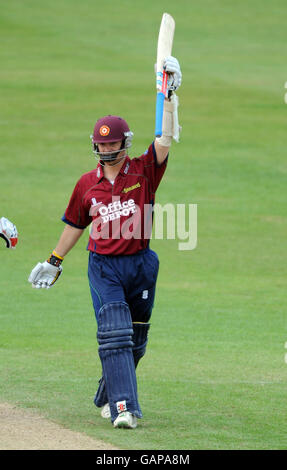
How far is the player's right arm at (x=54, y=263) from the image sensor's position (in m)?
7.12

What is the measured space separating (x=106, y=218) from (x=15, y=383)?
1.83 metres

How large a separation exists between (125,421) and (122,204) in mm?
1521

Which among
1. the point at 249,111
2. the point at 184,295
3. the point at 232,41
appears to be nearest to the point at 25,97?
the point at 249,111

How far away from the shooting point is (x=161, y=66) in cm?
705

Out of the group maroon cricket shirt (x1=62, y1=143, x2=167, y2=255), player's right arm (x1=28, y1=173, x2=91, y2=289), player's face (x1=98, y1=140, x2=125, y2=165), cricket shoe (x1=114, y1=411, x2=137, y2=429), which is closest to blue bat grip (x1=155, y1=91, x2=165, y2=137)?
maroon cricket shirt (x1=62, y1=143, x2=167, y2=255)

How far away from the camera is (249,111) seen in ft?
76.8

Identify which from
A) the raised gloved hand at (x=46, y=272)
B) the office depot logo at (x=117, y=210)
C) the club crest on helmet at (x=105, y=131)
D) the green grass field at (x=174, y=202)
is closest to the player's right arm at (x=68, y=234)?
the raised gloved hand at (x=46, y=272)

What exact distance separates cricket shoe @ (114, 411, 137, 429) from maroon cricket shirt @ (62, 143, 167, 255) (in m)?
1.13

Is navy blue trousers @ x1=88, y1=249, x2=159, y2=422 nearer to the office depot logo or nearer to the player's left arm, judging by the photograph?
the office depot logo

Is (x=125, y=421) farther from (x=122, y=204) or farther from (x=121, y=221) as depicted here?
(x=122, y=204)

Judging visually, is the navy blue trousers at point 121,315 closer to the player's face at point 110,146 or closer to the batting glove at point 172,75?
the player's face at point 110,146

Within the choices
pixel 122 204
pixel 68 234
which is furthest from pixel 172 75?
pixel 68 234

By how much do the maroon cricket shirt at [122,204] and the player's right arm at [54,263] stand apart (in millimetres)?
222
